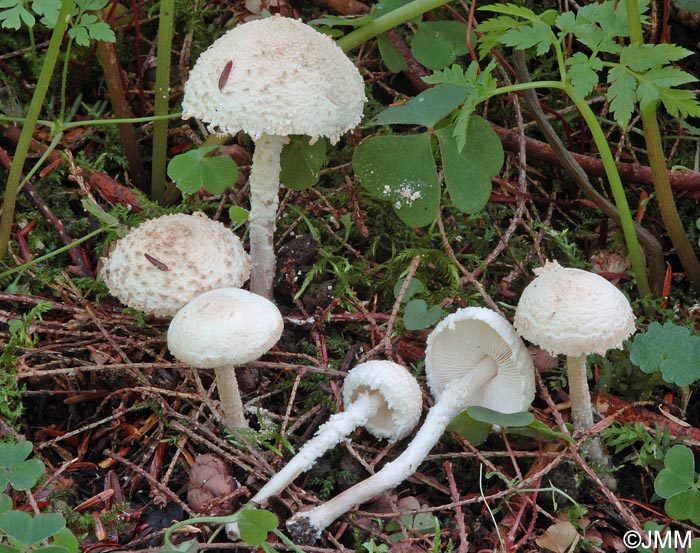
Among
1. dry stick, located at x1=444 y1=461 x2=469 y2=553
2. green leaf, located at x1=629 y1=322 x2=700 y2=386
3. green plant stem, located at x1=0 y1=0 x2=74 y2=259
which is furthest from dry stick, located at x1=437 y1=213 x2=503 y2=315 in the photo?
green plant stem, located at x1=0 y1=0 x2=74 y2=259

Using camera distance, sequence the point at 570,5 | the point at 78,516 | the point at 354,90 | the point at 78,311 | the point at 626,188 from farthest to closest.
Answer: the point at 570,5 → the point at 626,188 → the point at 78,311 → the point at 354,90 → the point at 78,516

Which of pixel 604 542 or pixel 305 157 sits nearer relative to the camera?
pixel 604 542

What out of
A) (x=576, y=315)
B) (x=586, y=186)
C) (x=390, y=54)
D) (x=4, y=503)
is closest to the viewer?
(x=4, y=503)

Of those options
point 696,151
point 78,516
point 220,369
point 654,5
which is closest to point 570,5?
point 654,5

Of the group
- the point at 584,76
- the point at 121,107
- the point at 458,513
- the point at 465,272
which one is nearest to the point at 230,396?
the point at 458,513

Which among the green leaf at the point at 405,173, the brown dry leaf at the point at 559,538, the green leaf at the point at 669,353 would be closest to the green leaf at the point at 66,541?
the brown dry leaf at the point at 559,538

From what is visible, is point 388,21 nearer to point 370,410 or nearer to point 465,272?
point 465,272

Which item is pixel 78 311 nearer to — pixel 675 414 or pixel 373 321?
pixel 373 321
